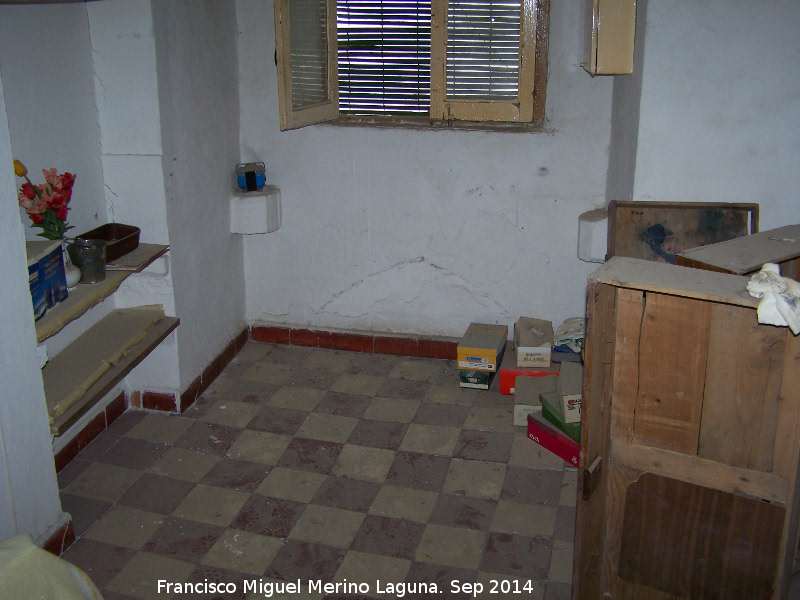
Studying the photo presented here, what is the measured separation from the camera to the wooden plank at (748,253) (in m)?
2.68

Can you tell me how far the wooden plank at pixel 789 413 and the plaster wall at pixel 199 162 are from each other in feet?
10.1

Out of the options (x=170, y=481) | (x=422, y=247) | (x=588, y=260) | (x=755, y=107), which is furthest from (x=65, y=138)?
(x=755, y=107)

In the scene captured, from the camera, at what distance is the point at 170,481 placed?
3711mm

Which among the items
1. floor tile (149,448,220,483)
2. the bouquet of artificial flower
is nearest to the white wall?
floor tile (149,448,220,483)

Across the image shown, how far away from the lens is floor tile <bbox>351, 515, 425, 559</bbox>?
3248 mm

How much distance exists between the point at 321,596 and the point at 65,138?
2471 mm

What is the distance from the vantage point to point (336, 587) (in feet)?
9.98

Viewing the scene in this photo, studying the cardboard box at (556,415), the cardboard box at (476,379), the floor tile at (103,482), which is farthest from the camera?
the cardboard box at (476,379)

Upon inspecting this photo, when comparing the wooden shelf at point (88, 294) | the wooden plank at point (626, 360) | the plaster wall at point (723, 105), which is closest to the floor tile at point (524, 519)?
the wooden plank at point (626, 360)

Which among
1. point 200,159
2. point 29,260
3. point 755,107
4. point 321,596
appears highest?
point 755,107

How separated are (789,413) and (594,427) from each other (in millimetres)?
576

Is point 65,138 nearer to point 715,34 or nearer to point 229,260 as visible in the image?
point 229,260

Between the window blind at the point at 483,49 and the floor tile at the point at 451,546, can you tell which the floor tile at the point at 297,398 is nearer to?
the floor tile at the point at 451,546

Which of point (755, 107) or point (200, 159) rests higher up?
point (755, 107)
